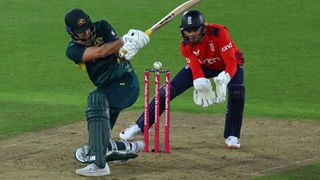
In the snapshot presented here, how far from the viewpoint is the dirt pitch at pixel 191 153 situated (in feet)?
31.7

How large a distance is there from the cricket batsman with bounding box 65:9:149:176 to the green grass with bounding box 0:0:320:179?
2108 mm

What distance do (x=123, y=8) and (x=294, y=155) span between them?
14071 mm

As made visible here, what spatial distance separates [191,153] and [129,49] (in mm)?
1951

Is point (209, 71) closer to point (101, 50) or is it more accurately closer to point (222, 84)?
point (222, 84)

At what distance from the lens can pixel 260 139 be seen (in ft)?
38.2

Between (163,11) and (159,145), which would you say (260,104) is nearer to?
(159,145)

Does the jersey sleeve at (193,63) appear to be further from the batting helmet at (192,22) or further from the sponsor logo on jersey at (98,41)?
the sponsor logo on jersey at (98,41)

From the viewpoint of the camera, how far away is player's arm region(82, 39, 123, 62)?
9445mm

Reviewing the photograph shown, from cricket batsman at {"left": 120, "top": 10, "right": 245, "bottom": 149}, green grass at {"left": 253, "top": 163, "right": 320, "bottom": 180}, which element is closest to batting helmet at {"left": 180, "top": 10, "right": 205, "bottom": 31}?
cricket batsman at {"left": 120, "top": 10, "right": 245, "bottom": 149}

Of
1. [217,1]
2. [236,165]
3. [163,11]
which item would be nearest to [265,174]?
[236,165]

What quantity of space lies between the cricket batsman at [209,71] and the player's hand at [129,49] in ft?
4.58

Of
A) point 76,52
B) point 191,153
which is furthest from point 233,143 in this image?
point 76,52

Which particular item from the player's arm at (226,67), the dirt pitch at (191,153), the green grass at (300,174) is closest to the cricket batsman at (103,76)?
the dirt pitch at (191,153)

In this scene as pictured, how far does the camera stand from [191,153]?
35.2ft
